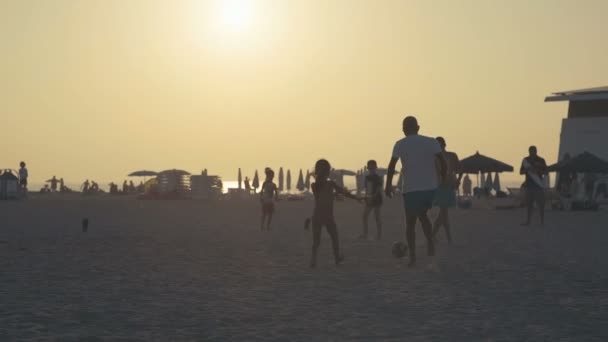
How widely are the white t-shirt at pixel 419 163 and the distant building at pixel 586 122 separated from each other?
1666 inches

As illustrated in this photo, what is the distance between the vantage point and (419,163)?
1126 centimetres

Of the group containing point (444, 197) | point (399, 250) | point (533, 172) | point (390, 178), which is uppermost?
point (533, 172)

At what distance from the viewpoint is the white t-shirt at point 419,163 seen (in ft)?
36.8

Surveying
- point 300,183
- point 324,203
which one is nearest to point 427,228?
point 324,203

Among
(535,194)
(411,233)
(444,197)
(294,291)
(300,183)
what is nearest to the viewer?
(294,291)

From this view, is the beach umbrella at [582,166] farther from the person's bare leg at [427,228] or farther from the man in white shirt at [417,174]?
the man in white shirt at [417,174]

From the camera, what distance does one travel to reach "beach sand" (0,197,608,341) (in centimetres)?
678

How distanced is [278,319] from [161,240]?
31.1 ft

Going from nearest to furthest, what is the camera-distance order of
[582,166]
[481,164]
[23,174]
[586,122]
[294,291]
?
[294,291], [582,166], [481,164], [23,174], [586,122]

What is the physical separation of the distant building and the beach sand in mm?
37039

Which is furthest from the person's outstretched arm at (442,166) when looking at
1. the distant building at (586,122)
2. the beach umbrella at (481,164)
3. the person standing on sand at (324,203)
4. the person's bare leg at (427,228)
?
the distant building at (586,122)

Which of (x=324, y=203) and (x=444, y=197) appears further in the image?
(x=444, y=197)

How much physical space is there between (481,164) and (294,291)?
92.8ft

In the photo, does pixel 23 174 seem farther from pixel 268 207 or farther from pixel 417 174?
pixel 417 174
